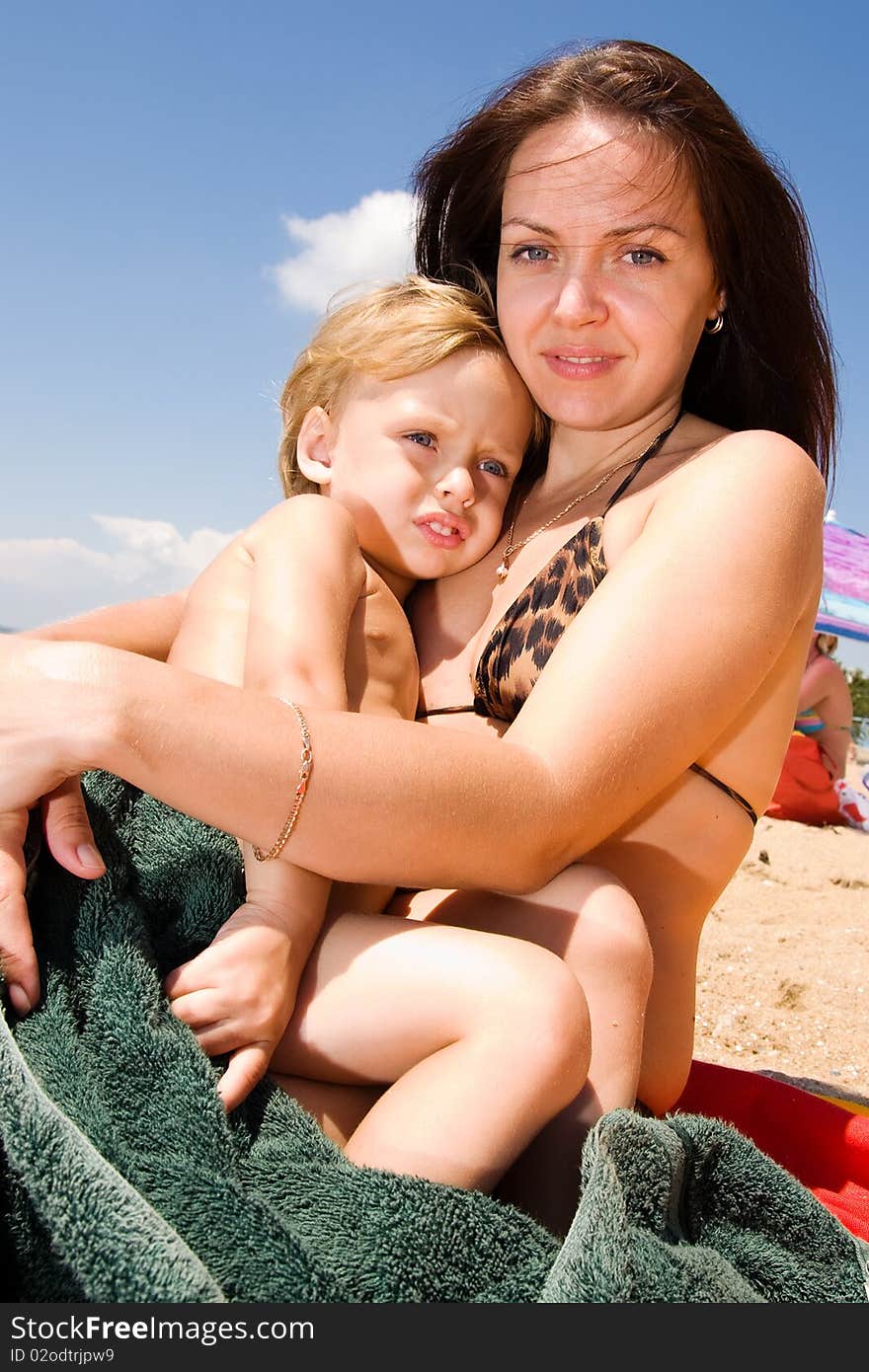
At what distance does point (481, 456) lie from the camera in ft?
8.12

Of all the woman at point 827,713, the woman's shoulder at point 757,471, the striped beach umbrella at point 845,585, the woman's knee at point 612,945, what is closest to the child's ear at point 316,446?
the woman's shoulder at point 757,471

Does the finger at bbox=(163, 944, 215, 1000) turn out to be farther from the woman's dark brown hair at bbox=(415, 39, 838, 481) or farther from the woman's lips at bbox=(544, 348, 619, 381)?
the woman's dark brown hair at bbox=(415, 39, 838, 481)

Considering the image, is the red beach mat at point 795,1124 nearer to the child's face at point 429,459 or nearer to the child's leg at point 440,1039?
the child's leg at point 440,1039

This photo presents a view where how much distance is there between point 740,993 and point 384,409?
Result: 280cm

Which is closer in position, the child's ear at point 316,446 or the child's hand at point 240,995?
the child's hand at point 240,995

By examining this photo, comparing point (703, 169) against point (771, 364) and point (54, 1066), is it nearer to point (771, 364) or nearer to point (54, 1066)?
point (771, 364)

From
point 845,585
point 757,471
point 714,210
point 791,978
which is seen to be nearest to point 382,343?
point 714,210

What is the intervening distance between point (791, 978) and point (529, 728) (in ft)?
10.3

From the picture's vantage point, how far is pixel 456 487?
2363mm

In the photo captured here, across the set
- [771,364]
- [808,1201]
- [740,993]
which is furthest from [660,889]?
[740,993]

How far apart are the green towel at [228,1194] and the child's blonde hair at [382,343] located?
1.27 metres

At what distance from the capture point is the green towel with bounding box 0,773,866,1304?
1.17m

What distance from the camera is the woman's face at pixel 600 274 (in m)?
2.26

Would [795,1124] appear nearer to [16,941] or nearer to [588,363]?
[588,363]
